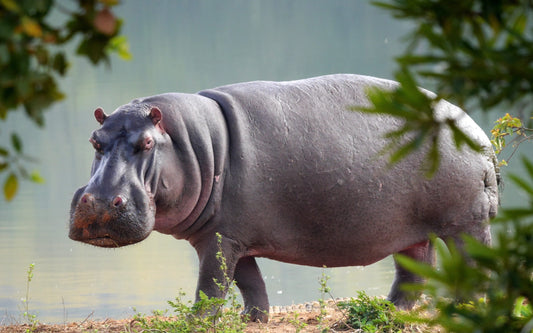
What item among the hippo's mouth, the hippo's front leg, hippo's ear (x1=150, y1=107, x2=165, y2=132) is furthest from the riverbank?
hippo's ear (x1=150, y1=107, x2=165, y2=132)

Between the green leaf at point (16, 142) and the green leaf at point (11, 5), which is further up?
the green leaf at point (11, 5)

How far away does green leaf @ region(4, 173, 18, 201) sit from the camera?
1040 mm

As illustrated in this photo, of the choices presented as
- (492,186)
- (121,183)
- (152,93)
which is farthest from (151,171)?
(152,93)

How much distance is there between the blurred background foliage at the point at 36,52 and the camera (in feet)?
3.30

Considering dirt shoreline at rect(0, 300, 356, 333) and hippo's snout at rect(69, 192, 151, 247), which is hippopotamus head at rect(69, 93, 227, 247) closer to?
hippo's snout at rect(69, 192, 151, 247)

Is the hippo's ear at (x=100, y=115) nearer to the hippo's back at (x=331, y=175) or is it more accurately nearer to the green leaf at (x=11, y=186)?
the hippo's back at (x=331, y=175)

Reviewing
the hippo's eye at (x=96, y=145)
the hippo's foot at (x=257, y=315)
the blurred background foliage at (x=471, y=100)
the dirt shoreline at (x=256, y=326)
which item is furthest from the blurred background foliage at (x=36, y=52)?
the hippo's foot at (x=257, y=315)

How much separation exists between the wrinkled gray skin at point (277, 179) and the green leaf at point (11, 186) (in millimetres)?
2317

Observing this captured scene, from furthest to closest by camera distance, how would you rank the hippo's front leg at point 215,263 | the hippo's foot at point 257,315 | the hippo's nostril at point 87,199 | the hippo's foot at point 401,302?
the hippo's foot at point 401,302 → the hippo's foot at point 257,315 → the hippo's front leg at point 215,263 → the hippo's nostril at point 87,199

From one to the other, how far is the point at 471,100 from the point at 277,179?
2.77m

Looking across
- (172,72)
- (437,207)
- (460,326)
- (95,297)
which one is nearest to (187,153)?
(437,207)

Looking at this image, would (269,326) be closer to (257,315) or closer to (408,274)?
(257,315)

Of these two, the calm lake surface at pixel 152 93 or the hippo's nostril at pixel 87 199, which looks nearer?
the hippo's nostril at pixel 87 199

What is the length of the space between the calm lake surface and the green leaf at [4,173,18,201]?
388cm
